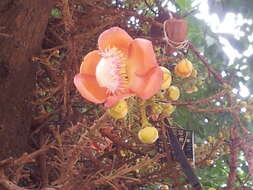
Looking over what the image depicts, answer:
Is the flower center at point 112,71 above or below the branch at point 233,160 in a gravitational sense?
above

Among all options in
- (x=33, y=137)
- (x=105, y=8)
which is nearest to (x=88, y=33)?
(x=105, y=8)

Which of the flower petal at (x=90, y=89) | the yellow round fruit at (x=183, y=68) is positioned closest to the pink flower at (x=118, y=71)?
the flower petal at (x=90, y=89)

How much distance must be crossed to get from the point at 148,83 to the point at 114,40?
0.25ft

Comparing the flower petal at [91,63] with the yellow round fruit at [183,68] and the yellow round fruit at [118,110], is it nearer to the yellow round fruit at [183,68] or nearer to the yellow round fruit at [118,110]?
Answer: the yellow round fruit at [118,110]

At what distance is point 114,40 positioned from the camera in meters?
0.58

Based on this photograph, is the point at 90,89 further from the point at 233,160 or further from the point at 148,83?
the point at 233,160

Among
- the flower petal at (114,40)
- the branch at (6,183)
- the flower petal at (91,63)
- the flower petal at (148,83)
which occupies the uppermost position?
the flower petal at (114,40)

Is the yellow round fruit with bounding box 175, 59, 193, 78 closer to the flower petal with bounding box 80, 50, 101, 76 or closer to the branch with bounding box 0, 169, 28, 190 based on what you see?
the flower petal with bounding box 80, 50, 101, 76

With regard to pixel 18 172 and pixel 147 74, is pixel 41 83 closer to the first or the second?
pixel 18 172

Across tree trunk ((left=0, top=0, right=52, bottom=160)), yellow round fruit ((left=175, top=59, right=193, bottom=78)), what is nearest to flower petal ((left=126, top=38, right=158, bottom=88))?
yellow round fruit ((left=175, top=59, right=193, bottom=78))

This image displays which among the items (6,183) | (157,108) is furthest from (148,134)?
(6,183)

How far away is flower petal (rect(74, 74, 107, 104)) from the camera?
0.56m

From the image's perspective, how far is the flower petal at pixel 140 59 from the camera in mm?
545

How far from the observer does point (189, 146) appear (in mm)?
751
